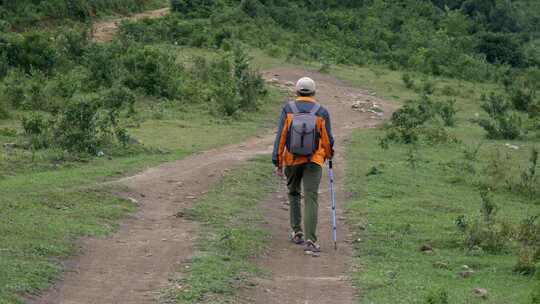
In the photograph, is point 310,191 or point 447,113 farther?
point 447,113

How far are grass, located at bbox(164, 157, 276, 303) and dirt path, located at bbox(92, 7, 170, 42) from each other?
59.1 ft

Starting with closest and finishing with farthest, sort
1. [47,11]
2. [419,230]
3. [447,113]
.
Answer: [419,230] < [447,113] < [47,11]

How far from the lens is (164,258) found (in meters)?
8.56

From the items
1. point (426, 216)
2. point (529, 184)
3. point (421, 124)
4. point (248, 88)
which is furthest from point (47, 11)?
point (426, 216)

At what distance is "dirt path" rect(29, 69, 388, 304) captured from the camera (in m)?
7.47

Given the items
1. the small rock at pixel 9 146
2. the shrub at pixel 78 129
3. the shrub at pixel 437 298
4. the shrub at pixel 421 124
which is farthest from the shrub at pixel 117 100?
the shrub at pixel 437 298

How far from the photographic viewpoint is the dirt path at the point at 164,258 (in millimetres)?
7473

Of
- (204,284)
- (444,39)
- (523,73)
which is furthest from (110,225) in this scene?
(444,39)

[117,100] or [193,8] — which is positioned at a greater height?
[193,8]

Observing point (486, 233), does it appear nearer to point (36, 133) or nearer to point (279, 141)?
point (279, 141)

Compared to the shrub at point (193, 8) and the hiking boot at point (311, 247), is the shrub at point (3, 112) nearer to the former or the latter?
the hiking boot at point (311, 247)

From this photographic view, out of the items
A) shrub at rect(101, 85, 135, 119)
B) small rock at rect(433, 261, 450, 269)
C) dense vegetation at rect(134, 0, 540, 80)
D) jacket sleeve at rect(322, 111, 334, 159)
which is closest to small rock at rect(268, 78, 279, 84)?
dense vegetation at rect(134, 0, 540, 80)

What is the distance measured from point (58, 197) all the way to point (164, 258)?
254 cm

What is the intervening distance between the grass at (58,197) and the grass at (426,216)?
2612 millimetres
